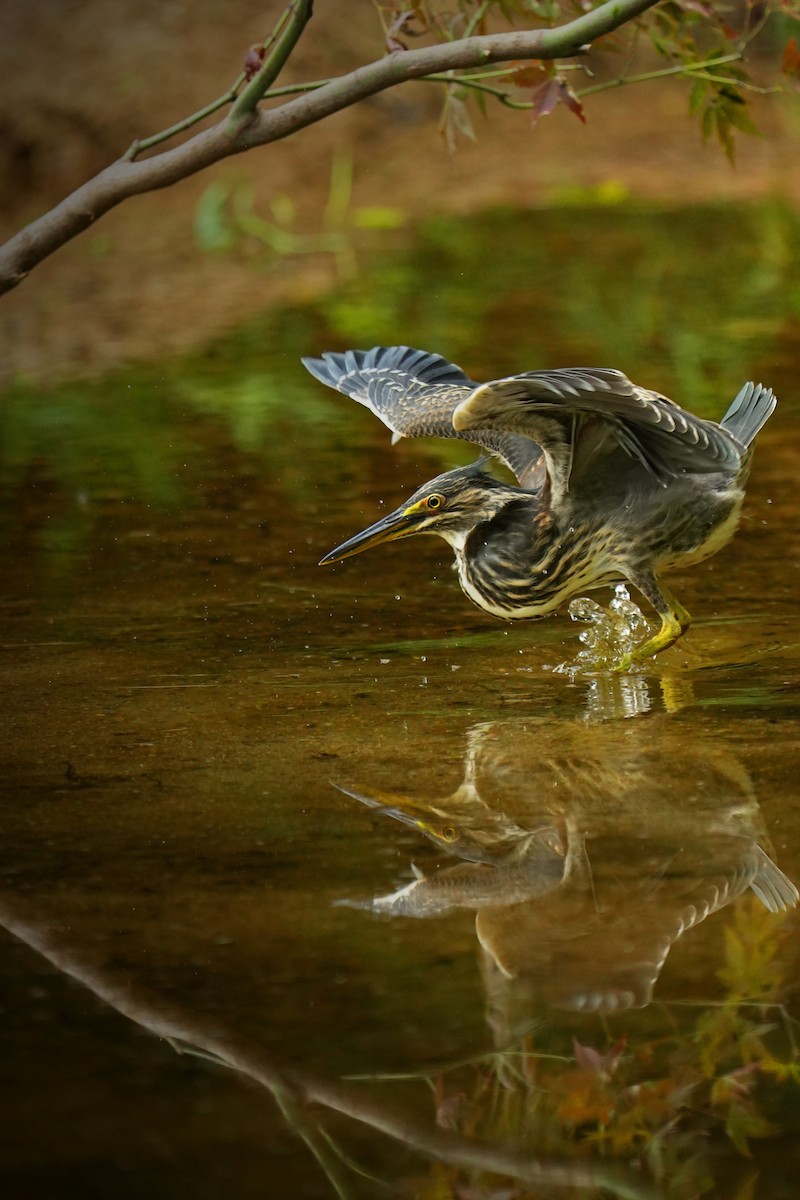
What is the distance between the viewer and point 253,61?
507 centimetres

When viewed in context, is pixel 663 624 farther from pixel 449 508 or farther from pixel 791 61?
pixel 791 61

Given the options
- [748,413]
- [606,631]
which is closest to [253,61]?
[748,413]

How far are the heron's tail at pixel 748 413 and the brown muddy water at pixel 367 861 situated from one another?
0.55m

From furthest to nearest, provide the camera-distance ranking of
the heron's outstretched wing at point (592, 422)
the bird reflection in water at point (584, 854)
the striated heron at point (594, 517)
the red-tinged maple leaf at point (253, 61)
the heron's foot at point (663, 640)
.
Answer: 1. the heron's foot at point (663, 640)
2. the striated heron at point (594, 517)
3. the red-tinged maple leaf at point (253, 61)
4. the heron's outstretched wing at point (592, 422)
5. the bird reflection in water at point (584, 854)

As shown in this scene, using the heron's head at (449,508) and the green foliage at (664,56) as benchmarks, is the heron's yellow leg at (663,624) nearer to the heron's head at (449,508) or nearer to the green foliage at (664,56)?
the heron's head at (449,508)

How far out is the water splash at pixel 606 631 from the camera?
5.34m

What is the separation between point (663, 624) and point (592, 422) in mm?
742

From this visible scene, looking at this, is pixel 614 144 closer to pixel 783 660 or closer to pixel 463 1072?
pixel 783 660

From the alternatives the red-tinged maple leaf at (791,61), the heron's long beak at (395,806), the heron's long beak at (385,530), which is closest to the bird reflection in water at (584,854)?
the heron's long beak at (395,806)

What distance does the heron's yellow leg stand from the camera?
210 inches

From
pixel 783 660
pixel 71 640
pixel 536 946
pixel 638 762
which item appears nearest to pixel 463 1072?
pixel 536 946

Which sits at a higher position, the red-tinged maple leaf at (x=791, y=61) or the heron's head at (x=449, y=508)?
the red-tinged maple leaf at (x=791, y=61)

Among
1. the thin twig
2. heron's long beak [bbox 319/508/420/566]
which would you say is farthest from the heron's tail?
the thin twig

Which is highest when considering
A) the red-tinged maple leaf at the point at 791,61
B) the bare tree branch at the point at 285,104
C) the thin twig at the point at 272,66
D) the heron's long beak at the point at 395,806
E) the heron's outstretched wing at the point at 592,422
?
the thin twig at the point at 272,66
